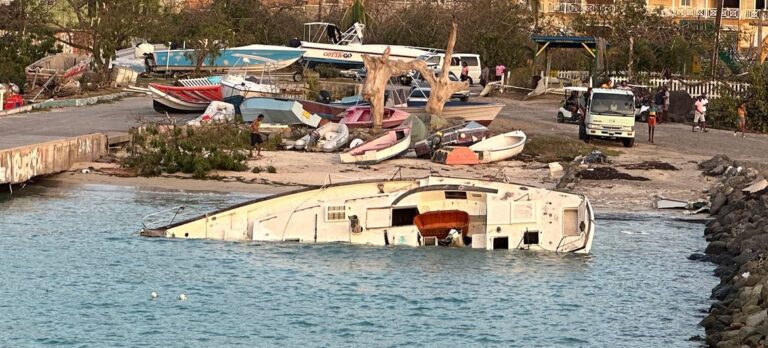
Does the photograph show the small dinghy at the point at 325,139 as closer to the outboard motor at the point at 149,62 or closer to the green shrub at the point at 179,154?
the green shrub at the point at 179,154

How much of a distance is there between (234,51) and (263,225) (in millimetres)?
40564

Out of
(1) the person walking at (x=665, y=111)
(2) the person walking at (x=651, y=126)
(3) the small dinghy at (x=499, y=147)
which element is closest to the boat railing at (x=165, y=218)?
(3) the small dinghy at (x=499, y=147)

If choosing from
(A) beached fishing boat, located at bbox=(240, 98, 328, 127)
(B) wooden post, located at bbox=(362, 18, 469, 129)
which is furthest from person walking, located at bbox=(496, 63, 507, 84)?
(A) beached fishing boat, located at bbox=(240, 98, 328, 127)

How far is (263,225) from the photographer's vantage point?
30875 millimetres

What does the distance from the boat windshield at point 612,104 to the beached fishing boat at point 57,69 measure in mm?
25443

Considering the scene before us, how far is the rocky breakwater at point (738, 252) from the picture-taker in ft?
73.6

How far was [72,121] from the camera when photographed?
51.2 meters

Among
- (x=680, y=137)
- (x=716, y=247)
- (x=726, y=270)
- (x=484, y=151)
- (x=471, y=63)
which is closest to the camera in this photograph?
(x=726, y=270)

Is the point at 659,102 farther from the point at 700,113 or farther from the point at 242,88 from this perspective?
the point at 242,88

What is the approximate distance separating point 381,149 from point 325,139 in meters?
3.36

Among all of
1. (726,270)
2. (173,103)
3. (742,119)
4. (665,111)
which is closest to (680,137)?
(742,119)

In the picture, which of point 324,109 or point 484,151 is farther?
point 324,109

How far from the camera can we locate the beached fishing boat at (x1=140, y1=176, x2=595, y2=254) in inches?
1192

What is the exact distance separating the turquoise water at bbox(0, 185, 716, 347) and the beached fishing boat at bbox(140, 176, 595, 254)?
0.97 ft
